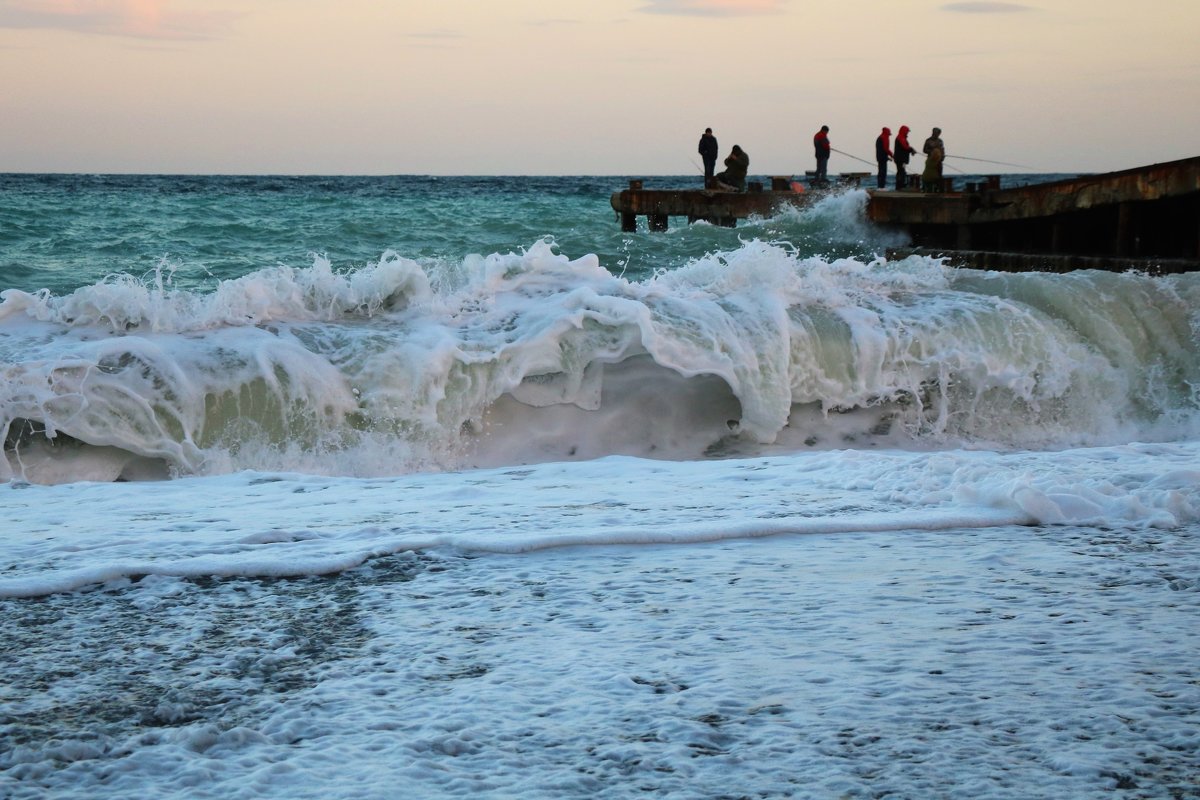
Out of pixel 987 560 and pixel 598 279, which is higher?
pixel 598 279

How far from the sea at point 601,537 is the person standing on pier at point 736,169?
448 inches

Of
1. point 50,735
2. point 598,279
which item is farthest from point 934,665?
point 598,279

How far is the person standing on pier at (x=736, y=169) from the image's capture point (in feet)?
69.7

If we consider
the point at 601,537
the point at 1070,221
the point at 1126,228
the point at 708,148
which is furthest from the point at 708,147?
the point at 601,537

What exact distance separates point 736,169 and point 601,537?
17.9 m

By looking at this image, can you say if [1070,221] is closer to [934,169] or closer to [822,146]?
[934,169]

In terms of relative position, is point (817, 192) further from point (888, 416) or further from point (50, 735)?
point (50, 735)

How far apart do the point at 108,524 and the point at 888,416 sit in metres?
5.52

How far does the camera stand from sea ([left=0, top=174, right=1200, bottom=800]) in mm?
2422

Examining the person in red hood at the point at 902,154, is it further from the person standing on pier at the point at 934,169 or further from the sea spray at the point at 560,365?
the sea spray at the point at 560,365

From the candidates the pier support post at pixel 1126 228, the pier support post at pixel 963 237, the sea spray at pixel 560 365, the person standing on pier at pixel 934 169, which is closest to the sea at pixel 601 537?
the sea spray at pixel 560 365

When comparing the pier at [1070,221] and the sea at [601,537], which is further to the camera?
the pier at [1070,221]

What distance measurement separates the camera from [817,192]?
1898 centimetres

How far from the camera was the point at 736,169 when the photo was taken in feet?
69.8
